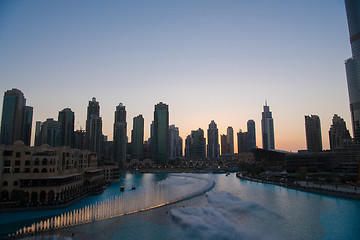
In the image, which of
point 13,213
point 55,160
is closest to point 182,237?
point 13,213

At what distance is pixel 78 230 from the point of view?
3728 cm

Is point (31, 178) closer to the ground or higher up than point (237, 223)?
higher up

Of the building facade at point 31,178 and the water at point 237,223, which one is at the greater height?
the building facade at point 31,178

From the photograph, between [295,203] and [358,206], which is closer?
[358,206]

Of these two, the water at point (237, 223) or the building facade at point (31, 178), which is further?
the building facade at point (31, 178)

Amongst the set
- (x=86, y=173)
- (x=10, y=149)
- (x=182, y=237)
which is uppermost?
(x=10, y=149)

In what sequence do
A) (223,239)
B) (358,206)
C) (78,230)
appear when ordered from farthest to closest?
(358,206) < (78,230) < (223,239)

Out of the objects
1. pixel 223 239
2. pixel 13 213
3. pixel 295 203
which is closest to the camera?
pixel 223 239

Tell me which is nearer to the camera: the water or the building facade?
the water

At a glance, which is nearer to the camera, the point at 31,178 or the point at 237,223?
the point at 237,223

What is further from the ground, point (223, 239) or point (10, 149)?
point (10, 149)

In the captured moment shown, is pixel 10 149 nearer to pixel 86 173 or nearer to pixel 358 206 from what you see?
pixel 86 173

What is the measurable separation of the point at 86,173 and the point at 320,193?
233 ft

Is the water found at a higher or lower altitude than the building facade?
lower
